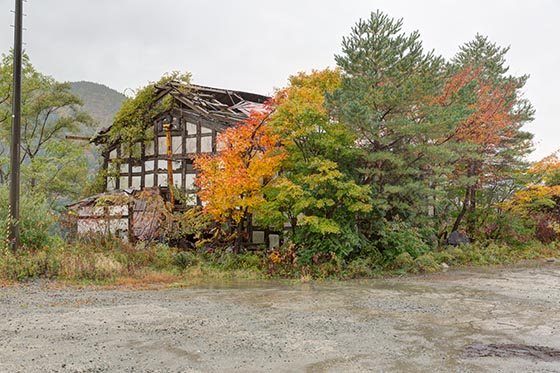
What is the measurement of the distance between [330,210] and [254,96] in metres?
11.2

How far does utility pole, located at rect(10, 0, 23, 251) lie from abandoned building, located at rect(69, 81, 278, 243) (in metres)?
4.57

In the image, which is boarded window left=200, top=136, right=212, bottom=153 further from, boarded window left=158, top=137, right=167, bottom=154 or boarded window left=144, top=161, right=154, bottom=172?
boarded window left=144, top=161, right=154, bottom=172

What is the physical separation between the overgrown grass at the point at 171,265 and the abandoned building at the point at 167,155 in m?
2.15

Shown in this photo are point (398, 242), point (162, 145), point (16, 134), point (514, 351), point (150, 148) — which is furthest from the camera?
point (150, 148)

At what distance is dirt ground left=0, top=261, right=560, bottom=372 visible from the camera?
602 centimetres

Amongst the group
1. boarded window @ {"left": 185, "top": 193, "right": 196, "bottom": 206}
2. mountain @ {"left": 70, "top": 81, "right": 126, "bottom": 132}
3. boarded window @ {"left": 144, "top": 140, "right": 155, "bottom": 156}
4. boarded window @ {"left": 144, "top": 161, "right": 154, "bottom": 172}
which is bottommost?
boarded window @ {"left": 185, "top": 193, "right": 196, "bottom": 206}

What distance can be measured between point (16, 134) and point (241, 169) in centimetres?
684

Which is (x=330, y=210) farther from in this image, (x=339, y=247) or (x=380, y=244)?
(x=380, y=244)

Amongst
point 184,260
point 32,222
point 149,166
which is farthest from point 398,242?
point 32,222

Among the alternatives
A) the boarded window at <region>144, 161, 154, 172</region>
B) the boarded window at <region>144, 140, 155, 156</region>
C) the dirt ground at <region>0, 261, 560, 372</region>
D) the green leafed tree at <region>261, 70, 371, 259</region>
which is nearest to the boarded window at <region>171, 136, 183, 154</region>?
the boarded window at <region>144, 140, 155, 156</region>

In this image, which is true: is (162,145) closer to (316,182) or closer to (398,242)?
(316,182)

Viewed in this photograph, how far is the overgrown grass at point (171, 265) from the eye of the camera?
13.6m

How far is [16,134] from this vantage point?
14.6 metres

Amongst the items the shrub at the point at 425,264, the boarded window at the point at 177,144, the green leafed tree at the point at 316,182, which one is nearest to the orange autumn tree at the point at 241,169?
the green leafed tree at the point at 316,182
